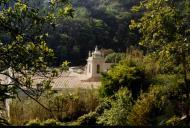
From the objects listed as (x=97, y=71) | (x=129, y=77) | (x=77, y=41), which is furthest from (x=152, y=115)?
(x=77, y=41)

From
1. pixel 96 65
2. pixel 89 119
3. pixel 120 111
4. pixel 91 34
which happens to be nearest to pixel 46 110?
pixel 89 119

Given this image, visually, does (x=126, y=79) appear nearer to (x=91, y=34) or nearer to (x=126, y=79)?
(x=126, y=79)

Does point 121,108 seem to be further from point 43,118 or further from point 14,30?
point 14,30

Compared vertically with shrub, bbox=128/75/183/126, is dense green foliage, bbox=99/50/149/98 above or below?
above

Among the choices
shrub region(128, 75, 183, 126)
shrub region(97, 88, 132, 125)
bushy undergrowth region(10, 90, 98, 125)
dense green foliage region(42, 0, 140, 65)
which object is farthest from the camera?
dense green foliage region(42, 0, 140, 65)

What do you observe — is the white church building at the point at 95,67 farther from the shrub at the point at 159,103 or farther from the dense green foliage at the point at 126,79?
the shrub at the point at 159,103

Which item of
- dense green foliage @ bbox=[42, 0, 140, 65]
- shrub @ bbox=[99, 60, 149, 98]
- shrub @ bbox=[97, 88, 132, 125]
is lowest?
shrub @ bbox=[97, 88, 132, 125]

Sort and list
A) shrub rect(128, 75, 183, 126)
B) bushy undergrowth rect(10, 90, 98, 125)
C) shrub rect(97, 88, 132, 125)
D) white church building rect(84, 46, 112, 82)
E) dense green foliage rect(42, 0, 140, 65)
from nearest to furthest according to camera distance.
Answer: shrub rect(128, 75, 183, 126) < shrub rect(97, 88, 132, 125) < bushy undergrowth rect(10, 90, 98, 125) < white church building rect(84, 46, 112, 82) < dense green foliage rect(42, 0, 140, 65)

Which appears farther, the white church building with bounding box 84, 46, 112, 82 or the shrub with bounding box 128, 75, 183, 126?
the white church building with bounding box 84, 46, 112, 82

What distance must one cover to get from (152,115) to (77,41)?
36922 mm

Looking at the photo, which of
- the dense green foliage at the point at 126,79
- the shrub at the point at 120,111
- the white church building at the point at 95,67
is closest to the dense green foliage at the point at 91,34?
the white church building at the point at 95,67

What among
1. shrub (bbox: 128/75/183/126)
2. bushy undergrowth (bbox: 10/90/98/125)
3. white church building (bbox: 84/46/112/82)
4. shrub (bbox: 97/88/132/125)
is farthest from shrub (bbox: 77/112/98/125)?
white church building (bbox: 84/46/112/82)

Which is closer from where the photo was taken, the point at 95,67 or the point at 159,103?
the point at 159,103

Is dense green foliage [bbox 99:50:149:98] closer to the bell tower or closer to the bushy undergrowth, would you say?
the bushy undergrowth
